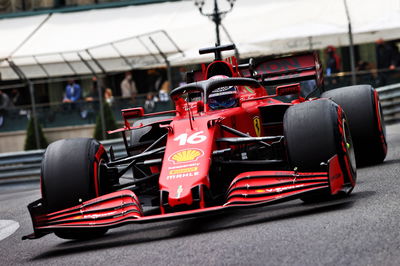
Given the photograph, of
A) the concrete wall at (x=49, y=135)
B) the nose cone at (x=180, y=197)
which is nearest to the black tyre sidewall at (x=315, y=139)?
the nose cone at (x=180, y=197)

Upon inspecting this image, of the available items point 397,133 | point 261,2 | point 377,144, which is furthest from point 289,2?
point 377,144

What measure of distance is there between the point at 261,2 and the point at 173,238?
68.8ft

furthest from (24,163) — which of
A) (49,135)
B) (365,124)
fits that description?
(365,124)

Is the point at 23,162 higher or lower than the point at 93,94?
lower

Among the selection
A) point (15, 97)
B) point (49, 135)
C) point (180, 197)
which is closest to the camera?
point (180, 197)

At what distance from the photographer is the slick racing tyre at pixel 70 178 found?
801cm

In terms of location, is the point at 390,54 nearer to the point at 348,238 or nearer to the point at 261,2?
the point at 261,2

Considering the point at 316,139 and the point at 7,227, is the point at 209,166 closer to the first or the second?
the point at 316,139

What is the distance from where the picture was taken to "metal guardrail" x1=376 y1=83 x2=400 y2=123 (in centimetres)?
2014

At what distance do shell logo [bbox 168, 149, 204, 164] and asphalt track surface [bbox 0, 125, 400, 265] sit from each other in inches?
21.9

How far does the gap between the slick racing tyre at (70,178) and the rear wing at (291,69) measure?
3498 millimetres

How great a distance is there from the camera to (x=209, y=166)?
297 inches

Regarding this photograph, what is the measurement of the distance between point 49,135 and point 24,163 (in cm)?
485

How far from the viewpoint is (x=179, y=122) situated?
834cm
